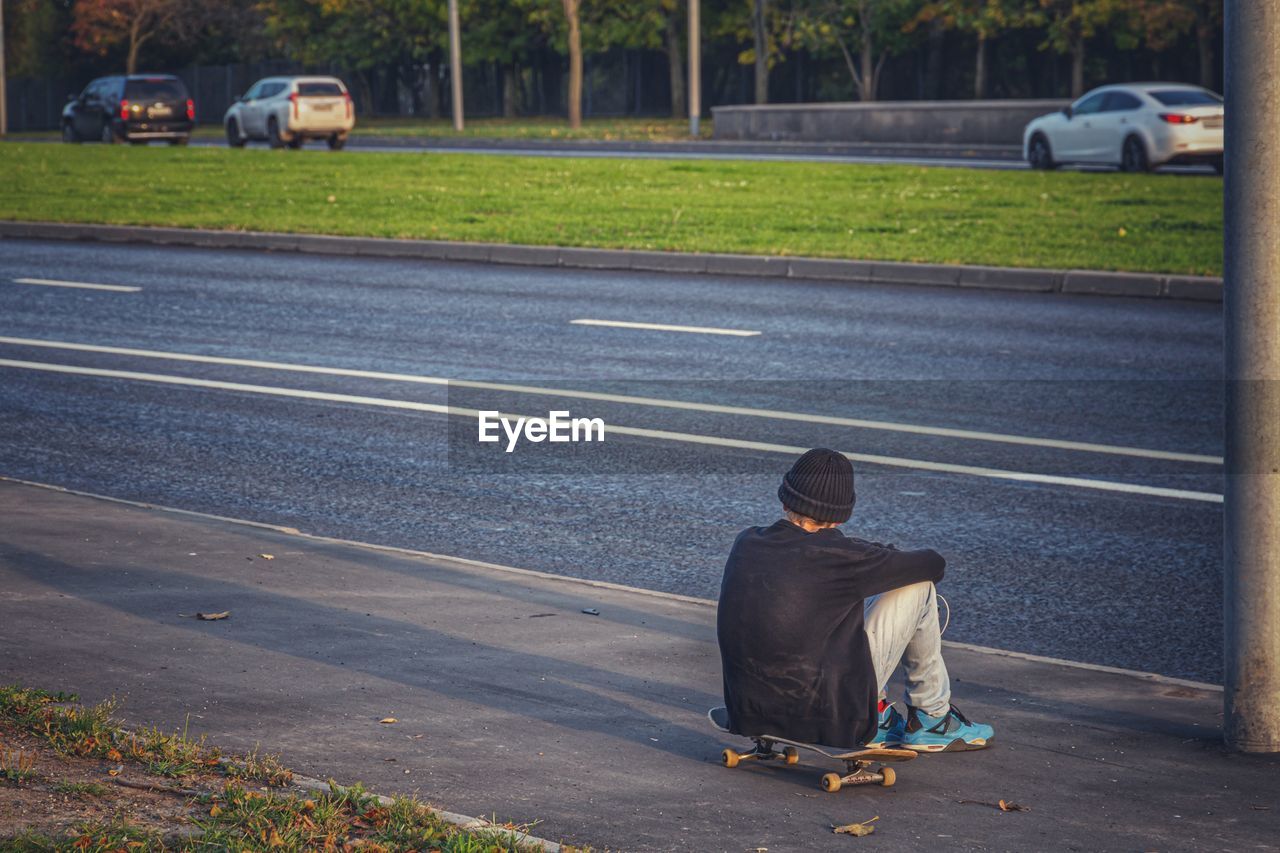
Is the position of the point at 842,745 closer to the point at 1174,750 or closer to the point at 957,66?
the point at 1174,750

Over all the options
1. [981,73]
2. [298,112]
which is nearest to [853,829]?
[298,112]

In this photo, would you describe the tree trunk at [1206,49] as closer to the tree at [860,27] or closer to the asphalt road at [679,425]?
the tree at [860,27]

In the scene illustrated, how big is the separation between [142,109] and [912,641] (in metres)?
44.1

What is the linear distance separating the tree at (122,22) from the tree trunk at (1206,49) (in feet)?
140

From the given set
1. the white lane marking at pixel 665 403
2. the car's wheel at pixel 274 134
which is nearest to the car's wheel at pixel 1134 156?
the white lane marking at pixel 665 403

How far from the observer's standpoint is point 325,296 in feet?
53.2

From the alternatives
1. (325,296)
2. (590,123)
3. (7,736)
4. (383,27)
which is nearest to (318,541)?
(7,736)

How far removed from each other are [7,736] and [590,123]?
191 ft

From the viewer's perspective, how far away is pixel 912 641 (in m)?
5.33

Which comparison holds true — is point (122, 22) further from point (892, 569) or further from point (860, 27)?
point (892, 569)

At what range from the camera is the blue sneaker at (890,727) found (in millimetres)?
5375

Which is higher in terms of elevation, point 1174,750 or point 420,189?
point 420,189

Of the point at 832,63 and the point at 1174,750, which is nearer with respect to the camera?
the point at 1174,750

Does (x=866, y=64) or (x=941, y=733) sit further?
(x=866, y=64)
